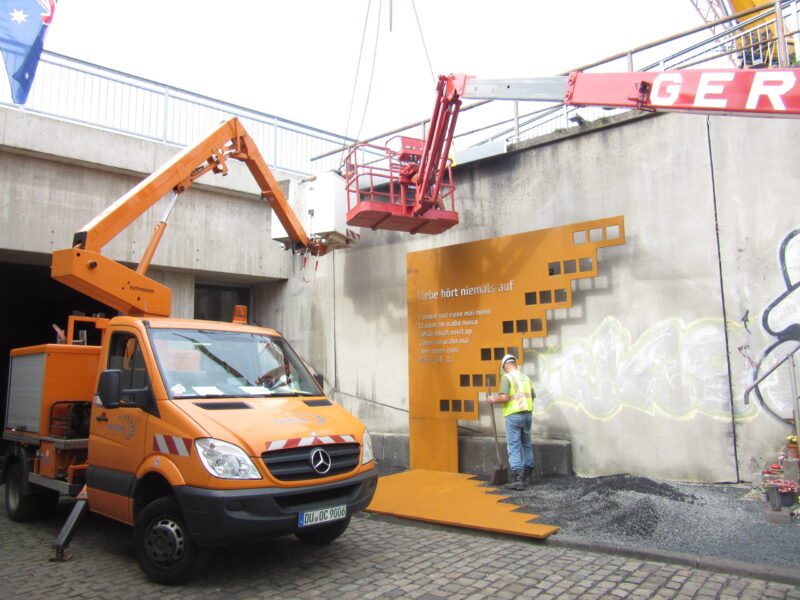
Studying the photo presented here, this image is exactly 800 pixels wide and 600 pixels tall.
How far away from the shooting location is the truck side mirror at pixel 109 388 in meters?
5.21

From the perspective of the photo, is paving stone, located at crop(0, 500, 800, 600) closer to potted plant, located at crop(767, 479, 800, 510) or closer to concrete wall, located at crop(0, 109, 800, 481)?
potted plant, located at crop(767, 479, 800, 510)

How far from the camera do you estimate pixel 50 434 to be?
666cm

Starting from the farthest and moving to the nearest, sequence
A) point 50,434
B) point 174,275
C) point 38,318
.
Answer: point 38,318, point 174,275, point 50,434

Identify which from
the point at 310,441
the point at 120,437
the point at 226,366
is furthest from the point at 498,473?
the point at 120,437

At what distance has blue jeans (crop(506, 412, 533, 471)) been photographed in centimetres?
807

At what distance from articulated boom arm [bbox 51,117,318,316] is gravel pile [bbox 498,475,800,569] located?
5.27 m

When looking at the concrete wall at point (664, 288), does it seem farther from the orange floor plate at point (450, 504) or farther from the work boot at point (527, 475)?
the orange floor plate at point (450, 504)

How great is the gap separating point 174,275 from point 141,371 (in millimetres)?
6637

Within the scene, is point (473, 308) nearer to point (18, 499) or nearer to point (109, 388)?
point (109, 388)

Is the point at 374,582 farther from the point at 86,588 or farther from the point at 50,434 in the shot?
the point at 50,434

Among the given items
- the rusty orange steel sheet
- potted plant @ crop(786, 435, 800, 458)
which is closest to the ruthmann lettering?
the rusty orange steel sheet

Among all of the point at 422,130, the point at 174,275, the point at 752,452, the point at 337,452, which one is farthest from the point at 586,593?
the point at 174,275

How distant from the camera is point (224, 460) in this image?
4.61 m

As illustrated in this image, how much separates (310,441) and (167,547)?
1417 millimetres
